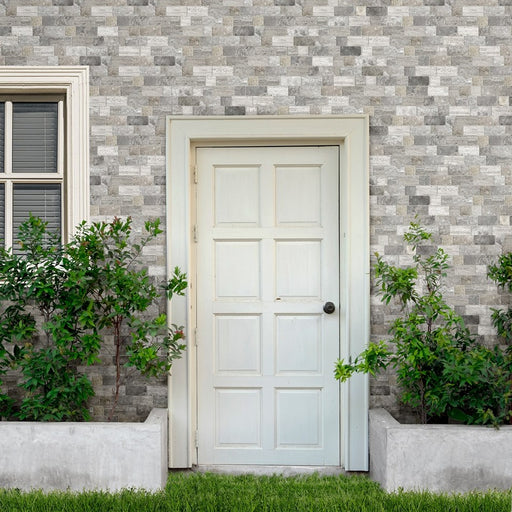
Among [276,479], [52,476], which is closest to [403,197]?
[276,479]

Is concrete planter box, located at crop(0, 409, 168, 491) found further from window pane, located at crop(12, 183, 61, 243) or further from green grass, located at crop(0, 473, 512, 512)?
window pane, located at crop(12, 183, 61, 243)

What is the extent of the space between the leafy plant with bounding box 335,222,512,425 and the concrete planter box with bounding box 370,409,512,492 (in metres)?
0.14

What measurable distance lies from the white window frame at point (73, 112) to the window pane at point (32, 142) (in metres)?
0.16

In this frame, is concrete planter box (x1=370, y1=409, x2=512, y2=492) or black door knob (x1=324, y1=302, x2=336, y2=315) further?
black door knob (x1=324, y1=302, x2=336, y2=315)

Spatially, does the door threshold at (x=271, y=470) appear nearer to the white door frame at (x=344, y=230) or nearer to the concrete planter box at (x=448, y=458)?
the white door frame at (x=344, y=230)

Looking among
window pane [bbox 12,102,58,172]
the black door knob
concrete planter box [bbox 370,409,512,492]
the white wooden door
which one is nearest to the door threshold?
the white wooden door

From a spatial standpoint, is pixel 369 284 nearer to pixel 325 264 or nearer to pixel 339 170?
pixel 325 264

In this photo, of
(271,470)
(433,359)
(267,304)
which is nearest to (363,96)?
(267,304)

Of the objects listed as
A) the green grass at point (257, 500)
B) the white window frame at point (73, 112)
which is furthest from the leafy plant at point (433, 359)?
the white window frame at point (73, 112)

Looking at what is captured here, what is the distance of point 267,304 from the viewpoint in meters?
4.39

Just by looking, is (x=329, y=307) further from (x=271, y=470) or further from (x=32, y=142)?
(x=32, y=142)

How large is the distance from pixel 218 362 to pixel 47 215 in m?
1.51

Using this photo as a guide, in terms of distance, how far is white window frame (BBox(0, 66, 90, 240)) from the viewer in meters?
4.29

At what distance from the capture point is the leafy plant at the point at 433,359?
382 centimetres
